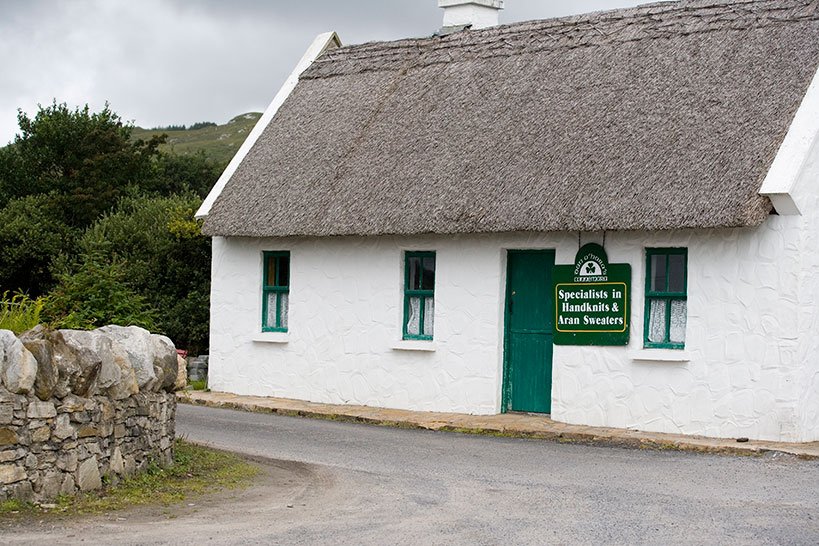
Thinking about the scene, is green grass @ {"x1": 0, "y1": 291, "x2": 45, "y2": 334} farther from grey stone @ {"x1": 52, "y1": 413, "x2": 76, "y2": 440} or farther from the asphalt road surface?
the asphalt road surface

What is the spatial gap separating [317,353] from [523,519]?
958 cm

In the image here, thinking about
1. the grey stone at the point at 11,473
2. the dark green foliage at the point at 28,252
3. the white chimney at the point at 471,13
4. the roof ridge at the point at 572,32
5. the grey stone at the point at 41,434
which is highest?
the white chimney at the point at 471,13

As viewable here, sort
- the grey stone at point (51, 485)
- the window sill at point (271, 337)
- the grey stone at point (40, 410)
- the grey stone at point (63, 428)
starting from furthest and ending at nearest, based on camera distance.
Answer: the window sill at point (271, 337)
the grey stone at point (63, 428)
the grey stone at point (51, 485)
the grey stone at point (40, 410)

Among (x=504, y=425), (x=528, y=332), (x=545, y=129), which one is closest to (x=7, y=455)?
(x=504, y=425)

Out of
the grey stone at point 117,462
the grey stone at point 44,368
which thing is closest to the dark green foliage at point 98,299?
the grey stone at point 117,462

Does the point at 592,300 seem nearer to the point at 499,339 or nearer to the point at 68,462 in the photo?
the point at 499,339

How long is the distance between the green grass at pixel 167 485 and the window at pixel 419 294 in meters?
5.32

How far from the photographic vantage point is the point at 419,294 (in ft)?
57.8

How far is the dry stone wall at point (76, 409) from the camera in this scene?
9.07 meters

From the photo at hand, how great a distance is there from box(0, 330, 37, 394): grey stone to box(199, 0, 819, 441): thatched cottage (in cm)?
779

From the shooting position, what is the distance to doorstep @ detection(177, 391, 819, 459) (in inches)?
544

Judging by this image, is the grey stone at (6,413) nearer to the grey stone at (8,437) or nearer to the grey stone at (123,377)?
the grey stone at (8,437)

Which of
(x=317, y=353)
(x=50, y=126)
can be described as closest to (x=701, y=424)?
(x=317, y=353)

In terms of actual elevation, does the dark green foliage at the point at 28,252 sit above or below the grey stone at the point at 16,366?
above
